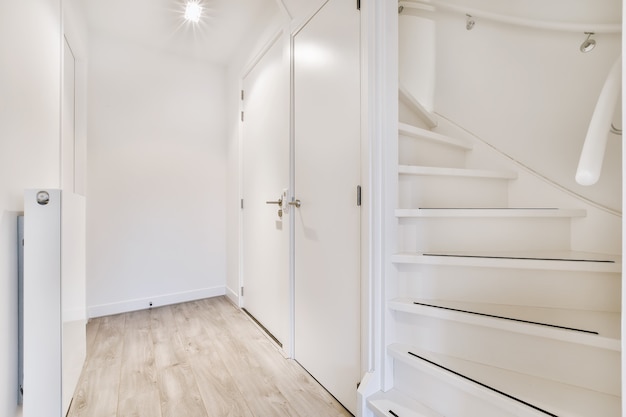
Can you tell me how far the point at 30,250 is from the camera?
3.44ft

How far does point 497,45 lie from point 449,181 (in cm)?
103

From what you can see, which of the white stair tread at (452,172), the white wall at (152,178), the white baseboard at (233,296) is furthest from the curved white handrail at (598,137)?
the white wall at (152,178)

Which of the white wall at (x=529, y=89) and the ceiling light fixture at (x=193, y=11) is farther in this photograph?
the ceiling light fixture at (x=193, y=11)

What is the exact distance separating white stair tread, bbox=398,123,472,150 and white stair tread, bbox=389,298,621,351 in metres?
0.78

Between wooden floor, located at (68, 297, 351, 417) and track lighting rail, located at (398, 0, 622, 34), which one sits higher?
track lighting rail, located at (398, 0, 622, 34)

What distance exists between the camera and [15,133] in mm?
1056

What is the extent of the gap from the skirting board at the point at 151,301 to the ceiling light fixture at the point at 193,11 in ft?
7.80

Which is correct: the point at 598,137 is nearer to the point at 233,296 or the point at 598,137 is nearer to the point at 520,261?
the point at 520,261

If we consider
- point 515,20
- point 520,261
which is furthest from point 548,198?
point 515,20

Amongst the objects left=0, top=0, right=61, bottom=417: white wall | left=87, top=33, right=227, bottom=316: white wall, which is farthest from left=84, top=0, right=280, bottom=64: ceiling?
left=0, top=0, right=61, bottom=417: white wall

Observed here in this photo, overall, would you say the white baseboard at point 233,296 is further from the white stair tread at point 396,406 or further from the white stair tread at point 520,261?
the white stair tread at point 520,261

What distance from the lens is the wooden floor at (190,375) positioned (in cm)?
142

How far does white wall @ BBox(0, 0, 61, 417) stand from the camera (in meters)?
0.98

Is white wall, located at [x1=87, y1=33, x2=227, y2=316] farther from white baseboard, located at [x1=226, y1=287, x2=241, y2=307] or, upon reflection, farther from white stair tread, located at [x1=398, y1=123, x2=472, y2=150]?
white stair tread, located at [x1=398, y1=123, x2=472, y2=150]
